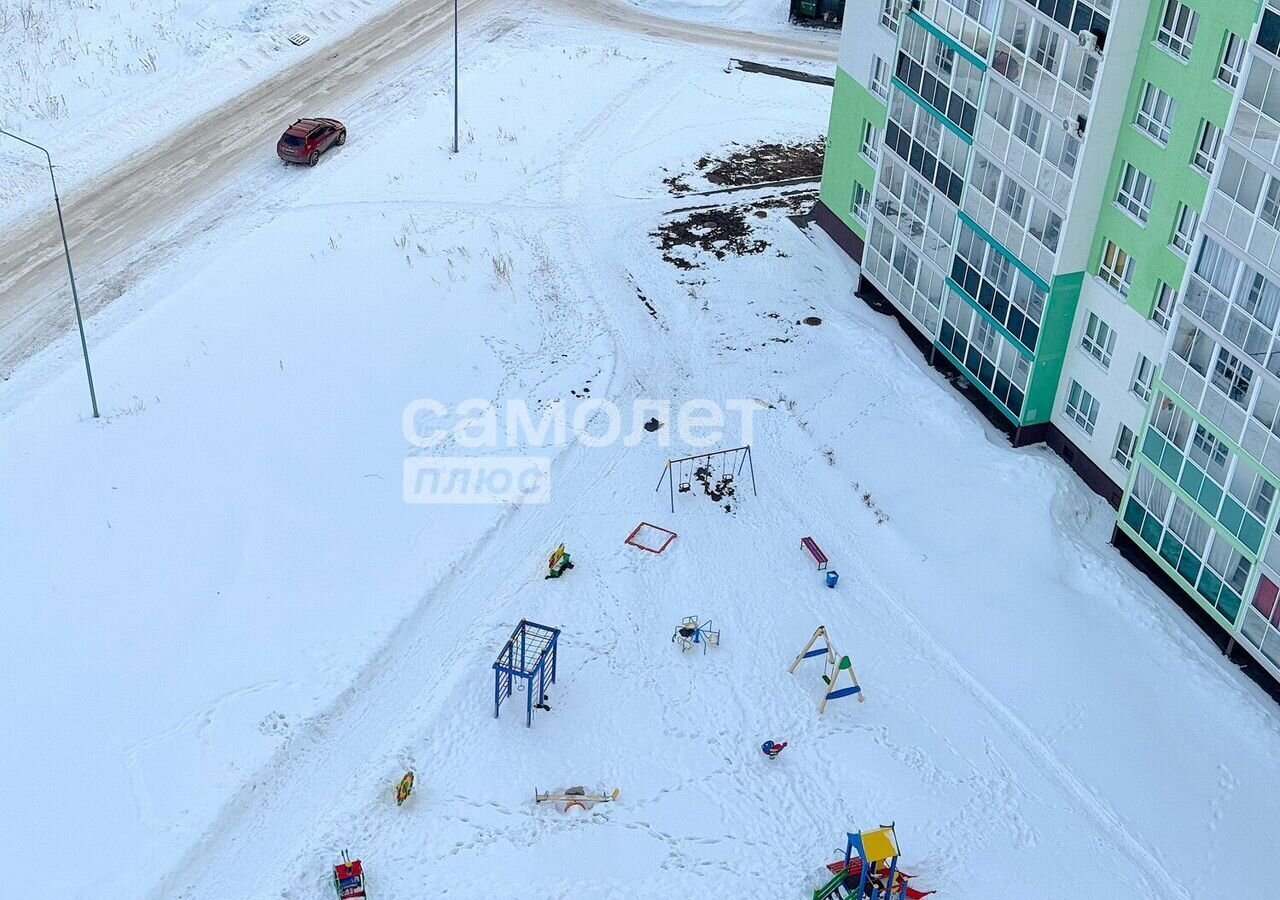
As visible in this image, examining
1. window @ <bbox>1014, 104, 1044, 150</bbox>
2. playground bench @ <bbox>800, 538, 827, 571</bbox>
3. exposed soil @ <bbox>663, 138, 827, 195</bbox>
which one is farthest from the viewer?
exposed soil @ <bbox>663, 138, 827, 195</bbox>

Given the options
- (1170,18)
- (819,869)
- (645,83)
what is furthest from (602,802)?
(645,83)

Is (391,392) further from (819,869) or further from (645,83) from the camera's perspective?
(645,83)

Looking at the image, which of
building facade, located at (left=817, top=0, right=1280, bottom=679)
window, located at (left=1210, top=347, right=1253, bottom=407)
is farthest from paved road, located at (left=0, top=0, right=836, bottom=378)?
window, located at (left=1210, top=347, right=1253, bottom=407)

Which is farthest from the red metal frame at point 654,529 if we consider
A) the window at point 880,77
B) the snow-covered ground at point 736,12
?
the snow-covered ground at point 736,12

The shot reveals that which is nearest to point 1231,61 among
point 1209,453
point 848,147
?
point 1209,453

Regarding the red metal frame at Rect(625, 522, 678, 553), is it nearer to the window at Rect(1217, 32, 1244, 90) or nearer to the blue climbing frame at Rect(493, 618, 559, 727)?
the blue climbing frame at Rect(493, 618, 559, 727)

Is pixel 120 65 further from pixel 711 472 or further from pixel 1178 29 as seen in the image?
pixel 1178 29
